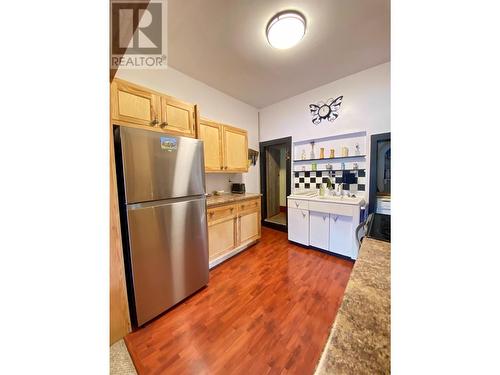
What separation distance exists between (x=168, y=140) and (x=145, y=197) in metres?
0.49

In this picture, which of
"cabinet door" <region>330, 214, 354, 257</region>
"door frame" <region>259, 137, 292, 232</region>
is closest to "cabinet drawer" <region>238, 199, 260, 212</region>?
"door frame" <region>259, 137, 292, 232</region>

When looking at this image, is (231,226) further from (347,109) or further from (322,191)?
(347,109)

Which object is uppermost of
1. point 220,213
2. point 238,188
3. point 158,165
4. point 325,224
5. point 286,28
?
point 286,28

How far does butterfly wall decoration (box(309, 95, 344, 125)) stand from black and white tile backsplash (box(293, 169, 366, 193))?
2.67ft

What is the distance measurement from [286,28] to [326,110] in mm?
1411

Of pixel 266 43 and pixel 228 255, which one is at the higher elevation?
pixel 266 43

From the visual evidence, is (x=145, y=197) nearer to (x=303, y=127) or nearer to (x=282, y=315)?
(x=282, y=315)

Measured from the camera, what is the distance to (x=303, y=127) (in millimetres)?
2809

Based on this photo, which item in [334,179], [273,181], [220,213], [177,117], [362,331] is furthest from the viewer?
[273,181]

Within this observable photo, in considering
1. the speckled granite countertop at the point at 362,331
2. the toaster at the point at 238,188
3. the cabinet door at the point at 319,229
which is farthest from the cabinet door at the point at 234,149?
the speckled granite countertop at the point at 362,331

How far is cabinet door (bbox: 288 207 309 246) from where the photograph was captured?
250 centimetres

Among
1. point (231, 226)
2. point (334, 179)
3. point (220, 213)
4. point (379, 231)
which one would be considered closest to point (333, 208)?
point (334, 179)

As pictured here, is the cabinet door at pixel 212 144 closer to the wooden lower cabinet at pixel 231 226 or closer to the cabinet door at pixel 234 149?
the cabinet door at pixel 234 149

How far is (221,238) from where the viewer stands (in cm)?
210
